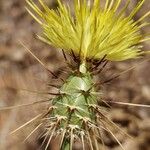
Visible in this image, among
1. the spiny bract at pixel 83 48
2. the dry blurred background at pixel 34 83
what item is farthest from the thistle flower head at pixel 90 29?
the dry blurred background at pixel 34 83

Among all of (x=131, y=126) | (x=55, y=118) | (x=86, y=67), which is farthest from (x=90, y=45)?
(x=131, y=126)

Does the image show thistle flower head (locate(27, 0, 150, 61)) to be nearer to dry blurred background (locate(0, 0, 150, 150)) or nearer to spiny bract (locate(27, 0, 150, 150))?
spiny bract (locate(27, 0, 150, 150))

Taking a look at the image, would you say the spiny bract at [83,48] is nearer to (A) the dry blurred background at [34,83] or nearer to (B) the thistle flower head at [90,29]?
(B) the thistle flower head at [90,29]

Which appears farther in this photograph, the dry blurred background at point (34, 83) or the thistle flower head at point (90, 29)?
the dry blurred background at point (34, 83)

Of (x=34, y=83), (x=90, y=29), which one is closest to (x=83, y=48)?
(x=90, y=29)

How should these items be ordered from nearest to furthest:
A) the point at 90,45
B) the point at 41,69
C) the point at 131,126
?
the point at 90,45 < the point at 131,126 < the point at 41,69

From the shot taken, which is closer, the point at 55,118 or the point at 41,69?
the point at 55,118

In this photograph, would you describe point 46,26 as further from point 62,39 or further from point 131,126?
point 131,126
